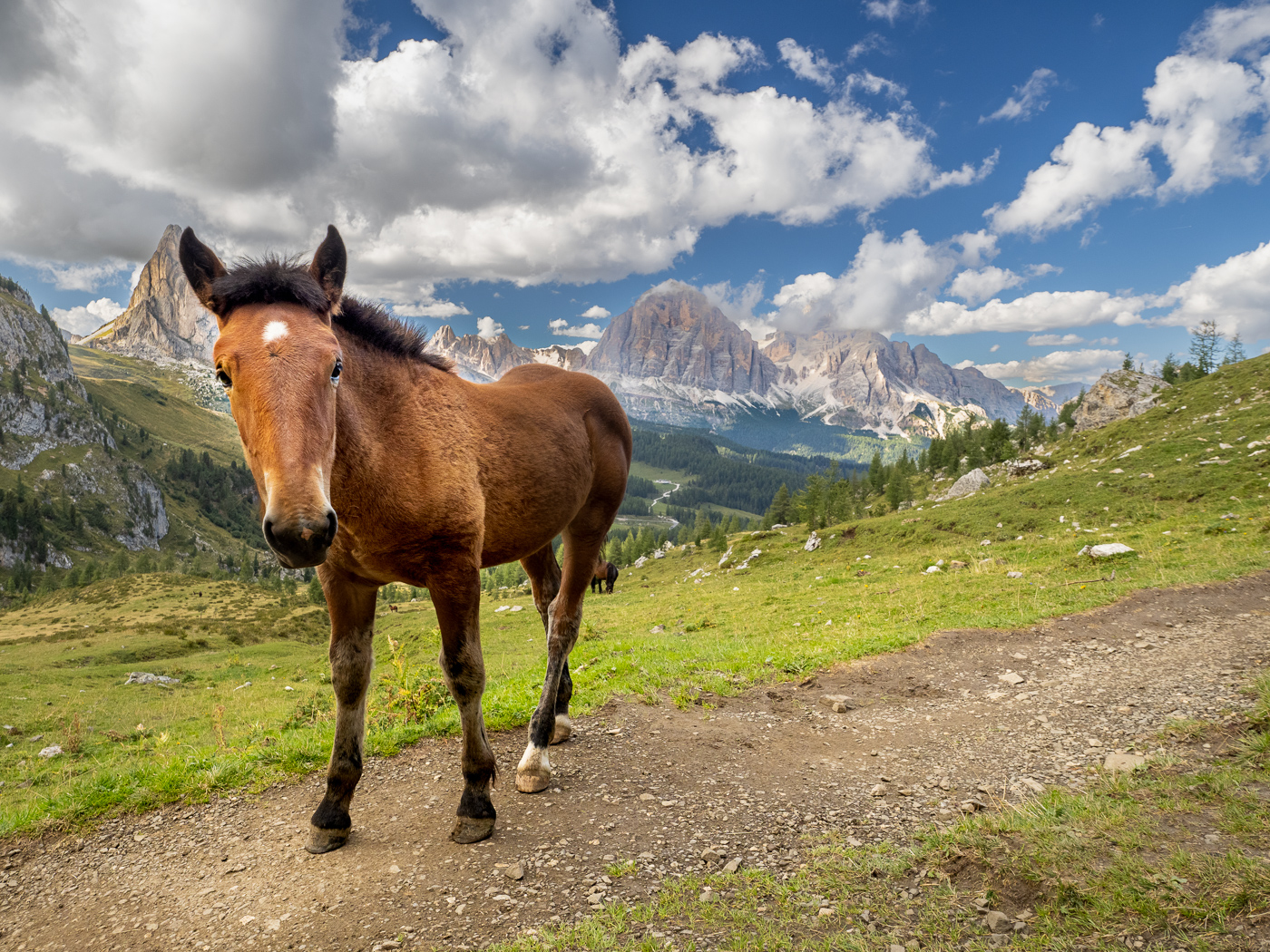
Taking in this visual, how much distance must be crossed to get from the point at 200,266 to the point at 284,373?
1.41 meters

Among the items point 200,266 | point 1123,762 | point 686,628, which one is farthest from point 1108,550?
point 200,266

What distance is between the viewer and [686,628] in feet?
64.7

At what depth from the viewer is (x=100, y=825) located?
204 inches

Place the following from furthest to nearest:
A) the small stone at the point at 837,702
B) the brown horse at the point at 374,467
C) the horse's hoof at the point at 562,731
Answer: the small stone at the point at 837,702, the horse's hoof at the point at 562,731, the brown horse at the point at 374,467

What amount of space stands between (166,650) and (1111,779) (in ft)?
167

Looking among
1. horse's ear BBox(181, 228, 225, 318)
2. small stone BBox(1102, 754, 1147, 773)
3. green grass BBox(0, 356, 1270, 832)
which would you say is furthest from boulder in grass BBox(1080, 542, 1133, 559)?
horse's ear BBox(181, 228, 225, 318)

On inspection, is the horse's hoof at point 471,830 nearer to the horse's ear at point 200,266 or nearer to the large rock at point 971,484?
the horse's ear at point 200,266

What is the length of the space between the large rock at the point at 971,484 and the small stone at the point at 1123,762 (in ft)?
185

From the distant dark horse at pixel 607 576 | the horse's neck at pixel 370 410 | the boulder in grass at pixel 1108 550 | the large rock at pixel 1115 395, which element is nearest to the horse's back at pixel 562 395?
the horse's neck at pixel 370 410

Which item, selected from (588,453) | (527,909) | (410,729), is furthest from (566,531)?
(527,909)

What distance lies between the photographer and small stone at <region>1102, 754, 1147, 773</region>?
448 cm

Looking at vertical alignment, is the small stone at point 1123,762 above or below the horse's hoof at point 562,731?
above

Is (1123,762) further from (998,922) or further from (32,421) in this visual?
(32,421)

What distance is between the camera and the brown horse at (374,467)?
327 centimetres
